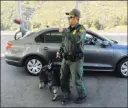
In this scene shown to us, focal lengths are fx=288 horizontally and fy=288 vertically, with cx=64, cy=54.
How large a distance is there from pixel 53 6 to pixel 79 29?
9.94 metres

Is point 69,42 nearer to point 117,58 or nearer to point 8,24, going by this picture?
point 117,58

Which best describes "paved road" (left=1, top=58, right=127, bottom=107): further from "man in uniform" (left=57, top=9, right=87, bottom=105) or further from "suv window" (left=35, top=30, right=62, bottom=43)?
"suv window" (left=35, top=30, right=62, bottom=43)

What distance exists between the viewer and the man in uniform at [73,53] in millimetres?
5480

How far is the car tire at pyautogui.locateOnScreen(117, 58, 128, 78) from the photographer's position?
794 cm

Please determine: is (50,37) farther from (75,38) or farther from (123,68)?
(75,38)

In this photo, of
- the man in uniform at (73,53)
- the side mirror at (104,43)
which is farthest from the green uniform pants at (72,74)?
the side mirror at (104,43)

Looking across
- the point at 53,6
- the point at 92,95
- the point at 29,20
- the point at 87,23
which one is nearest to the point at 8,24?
the point at 29,20

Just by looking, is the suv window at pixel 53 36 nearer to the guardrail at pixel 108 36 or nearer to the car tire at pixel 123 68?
the car tire at pixel 123 68

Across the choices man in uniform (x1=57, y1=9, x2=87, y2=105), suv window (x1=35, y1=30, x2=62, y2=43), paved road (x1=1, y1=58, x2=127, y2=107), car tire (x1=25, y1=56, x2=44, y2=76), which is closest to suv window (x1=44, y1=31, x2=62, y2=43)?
suv window (x1=35, y1=30, x2=62, y2=43)

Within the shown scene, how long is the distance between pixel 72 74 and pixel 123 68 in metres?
2.69

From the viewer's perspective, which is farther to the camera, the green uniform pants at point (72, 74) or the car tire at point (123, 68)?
the car tire at point (123, 68)

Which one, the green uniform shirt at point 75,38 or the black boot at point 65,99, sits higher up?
the green uniform shirt at point 75,38

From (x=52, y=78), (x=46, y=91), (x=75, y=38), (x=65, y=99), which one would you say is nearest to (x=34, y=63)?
(x=46, y=91)

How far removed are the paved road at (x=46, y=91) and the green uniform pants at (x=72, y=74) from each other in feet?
0.96
